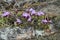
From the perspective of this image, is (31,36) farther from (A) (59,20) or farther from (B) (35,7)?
(B) (35,7)

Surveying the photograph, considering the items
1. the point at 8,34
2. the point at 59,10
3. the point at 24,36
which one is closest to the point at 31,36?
the point at 24,36

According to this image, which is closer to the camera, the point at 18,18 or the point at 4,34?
the point at 4,34

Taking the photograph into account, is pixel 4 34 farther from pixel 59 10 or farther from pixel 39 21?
pixel 59 10

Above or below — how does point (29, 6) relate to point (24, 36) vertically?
above

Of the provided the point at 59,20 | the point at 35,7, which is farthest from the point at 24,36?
the point at 35,7

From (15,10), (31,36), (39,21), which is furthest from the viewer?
(15,10)

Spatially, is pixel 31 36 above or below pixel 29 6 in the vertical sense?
below

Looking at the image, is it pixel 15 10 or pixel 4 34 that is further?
pixel 15 10

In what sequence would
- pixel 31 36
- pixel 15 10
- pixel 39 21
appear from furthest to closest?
pixel 15 10 → pixel 39 21 → pixel 31 36

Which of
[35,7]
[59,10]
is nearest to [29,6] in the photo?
[35,7]
